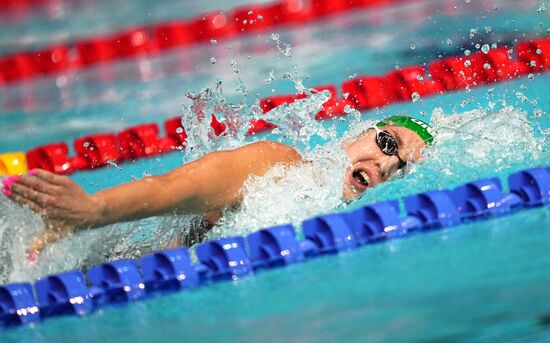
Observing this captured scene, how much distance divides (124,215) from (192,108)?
4.07 feet

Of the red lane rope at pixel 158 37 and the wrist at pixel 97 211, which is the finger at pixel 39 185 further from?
the red lane rope at pixel 158 37

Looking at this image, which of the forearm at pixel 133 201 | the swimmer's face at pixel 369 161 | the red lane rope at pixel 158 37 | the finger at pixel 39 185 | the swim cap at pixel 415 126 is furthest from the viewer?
the red lane rope at pixel 158 37

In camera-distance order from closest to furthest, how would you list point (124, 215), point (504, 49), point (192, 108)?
point (124, 215) < point (192, 108) < point (504, 49)

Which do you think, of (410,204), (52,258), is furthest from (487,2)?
(52,258)

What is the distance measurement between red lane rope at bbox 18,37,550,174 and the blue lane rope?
241cm

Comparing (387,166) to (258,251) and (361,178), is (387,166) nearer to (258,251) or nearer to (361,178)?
(361,178)

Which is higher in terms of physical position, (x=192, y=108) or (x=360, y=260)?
(x=192, y=108)

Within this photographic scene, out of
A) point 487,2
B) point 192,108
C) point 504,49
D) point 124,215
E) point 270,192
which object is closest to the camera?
point 124,215

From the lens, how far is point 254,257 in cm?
274

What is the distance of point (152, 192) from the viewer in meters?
2.46

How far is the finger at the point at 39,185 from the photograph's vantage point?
2.22 m

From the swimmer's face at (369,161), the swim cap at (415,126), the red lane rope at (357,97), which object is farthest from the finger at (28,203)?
the red lane rope at (357,97)

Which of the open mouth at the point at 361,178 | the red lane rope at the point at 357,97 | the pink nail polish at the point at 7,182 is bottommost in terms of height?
the open mouth at the point at 361,178

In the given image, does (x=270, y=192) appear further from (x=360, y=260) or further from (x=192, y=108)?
(x=192, y=108)
